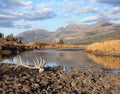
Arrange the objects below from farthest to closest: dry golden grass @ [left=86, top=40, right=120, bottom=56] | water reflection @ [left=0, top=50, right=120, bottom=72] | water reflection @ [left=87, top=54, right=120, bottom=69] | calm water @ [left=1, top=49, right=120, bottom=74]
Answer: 1. dry golden grass @ [left=86, top=40, right=120, bottom=56]
2. water reflection @ [left=87, top=54, right=120, bottom=69]
3. water reflection @ [left=0, top=50, right=120, bottom=72]
4. calm water @ [left=1, top=49, right=120, bottom=74]

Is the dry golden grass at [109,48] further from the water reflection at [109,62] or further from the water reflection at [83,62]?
the water reflection at [109,62]

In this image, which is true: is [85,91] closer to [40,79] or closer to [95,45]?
[40,79]

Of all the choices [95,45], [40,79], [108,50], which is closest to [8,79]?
[40,79]

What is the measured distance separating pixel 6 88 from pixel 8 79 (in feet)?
10.5

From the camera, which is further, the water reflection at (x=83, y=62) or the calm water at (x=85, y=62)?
the water reflection at (x=83, y=62)

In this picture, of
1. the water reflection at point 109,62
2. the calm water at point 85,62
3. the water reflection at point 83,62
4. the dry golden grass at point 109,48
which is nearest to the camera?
the calm water at point 85,62

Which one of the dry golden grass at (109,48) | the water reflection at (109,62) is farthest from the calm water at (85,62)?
the dry golden grass at (109,48)

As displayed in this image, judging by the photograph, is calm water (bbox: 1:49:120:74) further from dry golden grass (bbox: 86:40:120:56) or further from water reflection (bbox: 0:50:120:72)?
dry golden grass (bbox: 86:40:120:56)

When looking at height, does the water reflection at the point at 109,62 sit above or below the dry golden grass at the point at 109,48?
below

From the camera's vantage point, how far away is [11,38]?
106938 millimetres

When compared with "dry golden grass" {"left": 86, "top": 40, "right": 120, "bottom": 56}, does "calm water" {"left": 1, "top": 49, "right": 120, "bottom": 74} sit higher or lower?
lower

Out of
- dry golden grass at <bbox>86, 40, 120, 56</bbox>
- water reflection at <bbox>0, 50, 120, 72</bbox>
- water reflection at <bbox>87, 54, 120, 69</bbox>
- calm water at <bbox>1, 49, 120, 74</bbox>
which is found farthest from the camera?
dry golden grass at <bbox>86, 40, 120, 56</bbox>

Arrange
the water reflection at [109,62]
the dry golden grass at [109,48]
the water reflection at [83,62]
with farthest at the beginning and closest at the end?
the dry golden grass at [109,48] → the water reflection at [109,62] → the water reflection at [83,62]

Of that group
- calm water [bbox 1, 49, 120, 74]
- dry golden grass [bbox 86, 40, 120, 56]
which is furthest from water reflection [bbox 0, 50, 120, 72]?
dry golden grass [bbox 86, 40, 120, 56]
